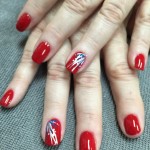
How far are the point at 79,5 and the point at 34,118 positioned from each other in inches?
12.9

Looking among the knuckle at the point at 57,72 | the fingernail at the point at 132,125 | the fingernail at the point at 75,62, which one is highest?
the fingernail at the point at 75,62

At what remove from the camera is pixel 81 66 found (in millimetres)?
733

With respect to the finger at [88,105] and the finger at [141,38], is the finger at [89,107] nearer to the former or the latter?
the finger at [88,105]

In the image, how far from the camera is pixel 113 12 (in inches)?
29.5

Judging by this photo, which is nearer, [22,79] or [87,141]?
[87,141]

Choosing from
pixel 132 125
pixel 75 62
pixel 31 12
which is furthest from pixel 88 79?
pixel 31 12

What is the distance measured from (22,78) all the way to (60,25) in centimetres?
18

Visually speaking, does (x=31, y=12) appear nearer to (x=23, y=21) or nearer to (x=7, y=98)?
(x=23, y=21)

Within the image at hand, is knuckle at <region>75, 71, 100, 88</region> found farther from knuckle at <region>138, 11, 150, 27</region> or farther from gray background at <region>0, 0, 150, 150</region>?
knuckle at <region>138, 11, 150, 27</region>

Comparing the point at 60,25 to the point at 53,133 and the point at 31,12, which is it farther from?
the point at 53,133

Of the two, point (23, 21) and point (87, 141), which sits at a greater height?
point (23, 21)

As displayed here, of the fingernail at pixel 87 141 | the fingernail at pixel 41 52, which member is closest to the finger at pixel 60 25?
the fingernail at pixel 41 52

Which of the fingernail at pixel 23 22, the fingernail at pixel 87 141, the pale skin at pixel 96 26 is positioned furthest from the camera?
the fingernail at pixel 23 22

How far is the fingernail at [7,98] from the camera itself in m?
0.71
